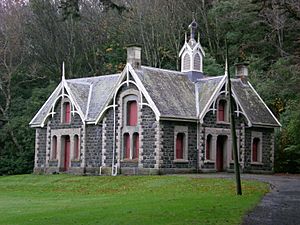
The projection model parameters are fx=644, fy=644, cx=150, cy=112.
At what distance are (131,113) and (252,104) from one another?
30.5ft

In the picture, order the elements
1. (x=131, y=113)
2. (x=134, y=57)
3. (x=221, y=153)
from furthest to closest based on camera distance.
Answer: (x=221, y=153), (x=134, y=57), (x=131, y=113)

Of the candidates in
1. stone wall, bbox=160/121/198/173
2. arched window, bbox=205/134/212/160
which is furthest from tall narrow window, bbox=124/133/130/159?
arched window, bbox=205/134/212/160

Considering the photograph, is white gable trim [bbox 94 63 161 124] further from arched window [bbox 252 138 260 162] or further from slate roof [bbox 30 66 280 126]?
arched window [bbox 252 138 260 162]

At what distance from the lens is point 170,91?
135ft

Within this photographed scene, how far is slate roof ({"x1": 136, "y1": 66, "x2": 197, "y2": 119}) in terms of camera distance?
39469mm

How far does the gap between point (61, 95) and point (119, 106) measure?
238 inches

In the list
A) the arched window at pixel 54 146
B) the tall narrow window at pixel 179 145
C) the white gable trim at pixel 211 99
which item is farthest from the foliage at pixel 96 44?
the tall narrow window at pixel 179 145

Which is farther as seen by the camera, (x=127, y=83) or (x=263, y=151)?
(x=263, y=151)

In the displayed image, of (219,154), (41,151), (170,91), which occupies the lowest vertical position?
(219,154)

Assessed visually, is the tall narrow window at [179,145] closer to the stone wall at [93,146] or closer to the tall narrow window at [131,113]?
the tall narrow window at [131,113]

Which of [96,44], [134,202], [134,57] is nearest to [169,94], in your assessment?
[134,57]

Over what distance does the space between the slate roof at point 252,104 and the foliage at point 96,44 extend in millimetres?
3556

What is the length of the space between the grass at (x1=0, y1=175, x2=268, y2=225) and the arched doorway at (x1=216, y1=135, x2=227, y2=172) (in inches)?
304

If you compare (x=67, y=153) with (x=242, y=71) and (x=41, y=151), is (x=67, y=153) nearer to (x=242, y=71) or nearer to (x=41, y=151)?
(x=41, y=151)
